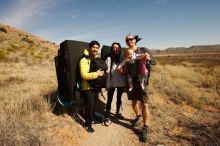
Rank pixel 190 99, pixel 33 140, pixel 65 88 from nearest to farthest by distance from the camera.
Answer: pixel 33 140 → pixel 65 88 → pixel 190 99

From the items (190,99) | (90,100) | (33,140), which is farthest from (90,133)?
(190,99)

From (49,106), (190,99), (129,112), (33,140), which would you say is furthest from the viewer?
(190,99)

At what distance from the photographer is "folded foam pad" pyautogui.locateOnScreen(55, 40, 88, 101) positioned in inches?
202

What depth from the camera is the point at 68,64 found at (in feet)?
16.8

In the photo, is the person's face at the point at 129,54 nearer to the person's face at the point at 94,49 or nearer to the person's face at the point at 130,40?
the person's face at the point at 130,40

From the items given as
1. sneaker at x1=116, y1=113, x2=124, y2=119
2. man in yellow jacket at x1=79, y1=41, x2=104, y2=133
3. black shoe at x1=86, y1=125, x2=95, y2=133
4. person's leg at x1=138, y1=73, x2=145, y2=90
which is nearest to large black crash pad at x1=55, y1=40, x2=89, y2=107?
man in yellow jacket at x1=79, y1=41, x2=104, y2=133

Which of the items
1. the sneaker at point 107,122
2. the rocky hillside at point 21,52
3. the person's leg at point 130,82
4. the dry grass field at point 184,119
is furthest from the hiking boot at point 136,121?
the rocky hillside at point 21,52

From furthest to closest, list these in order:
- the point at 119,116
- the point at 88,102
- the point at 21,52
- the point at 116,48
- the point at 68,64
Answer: the point at 21,52 → the point at 119,116 → the point at 116,48 → the point at 88,102 → the point at 68,64

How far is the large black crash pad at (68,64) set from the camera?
5.12 meters

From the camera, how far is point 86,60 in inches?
203

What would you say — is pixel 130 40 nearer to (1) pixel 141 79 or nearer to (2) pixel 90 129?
(1) pixel 141 79

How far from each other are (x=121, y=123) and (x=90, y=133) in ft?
3.21

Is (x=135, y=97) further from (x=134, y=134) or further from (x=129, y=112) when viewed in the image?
(x=129, y=112)

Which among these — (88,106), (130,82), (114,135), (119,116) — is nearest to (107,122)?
(114,135)
